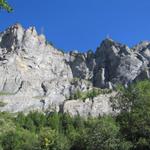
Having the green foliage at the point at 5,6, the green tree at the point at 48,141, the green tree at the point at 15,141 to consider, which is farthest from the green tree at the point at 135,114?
the green tree at the point at 15,141

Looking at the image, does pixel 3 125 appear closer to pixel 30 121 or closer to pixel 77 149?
pixel 30 121

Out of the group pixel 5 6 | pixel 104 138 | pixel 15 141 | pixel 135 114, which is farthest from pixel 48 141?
pixel 5 6

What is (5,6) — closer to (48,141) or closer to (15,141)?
(48,141)

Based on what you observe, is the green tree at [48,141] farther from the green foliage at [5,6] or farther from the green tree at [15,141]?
the green foliage at [5,6]

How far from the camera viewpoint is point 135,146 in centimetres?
5800

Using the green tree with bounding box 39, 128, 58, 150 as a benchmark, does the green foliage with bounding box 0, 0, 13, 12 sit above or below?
below

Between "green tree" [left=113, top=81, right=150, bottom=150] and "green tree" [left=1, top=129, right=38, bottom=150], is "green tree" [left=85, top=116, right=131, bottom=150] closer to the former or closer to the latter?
"green tree" [left=113, top=81, right=150, bottom=150]

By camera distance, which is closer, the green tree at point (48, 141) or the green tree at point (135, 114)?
the green tree at point (135, 114)

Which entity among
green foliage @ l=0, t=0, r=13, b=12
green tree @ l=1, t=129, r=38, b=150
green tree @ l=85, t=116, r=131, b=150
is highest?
green tree @ l=1, t=129, r=38, b=150

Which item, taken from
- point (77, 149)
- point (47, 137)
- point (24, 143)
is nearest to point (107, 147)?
point (77, 149)

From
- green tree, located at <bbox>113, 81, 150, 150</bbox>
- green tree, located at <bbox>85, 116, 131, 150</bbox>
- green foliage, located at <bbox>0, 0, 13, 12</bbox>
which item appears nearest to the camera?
green foliage, located at <bbox>0, 0, 13, 12</bbox>

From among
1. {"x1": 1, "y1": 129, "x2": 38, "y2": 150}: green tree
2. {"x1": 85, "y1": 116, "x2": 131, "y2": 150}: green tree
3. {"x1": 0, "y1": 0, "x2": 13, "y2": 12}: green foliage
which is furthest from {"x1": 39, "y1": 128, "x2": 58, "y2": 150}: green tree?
{"x1": 0, "y1": 0, "x2": 13, "y2": 12}: green foliage

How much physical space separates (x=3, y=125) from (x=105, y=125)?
9511 centimetres

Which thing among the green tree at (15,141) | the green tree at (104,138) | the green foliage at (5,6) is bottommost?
the green foliage at (5,6)
